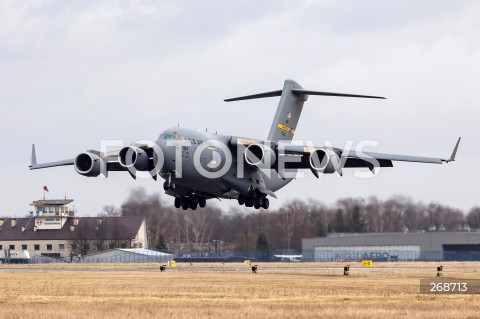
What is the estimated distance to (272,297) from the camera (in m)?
30.6

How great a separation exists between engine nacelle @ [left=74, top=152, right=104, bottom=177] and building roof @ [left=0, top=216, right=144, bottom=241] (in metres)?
18.7

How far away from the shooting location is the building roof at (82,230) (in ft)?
214

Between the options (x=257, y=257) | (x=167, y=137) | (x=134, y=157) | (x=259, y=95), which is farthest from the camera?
(x=257, y=257)

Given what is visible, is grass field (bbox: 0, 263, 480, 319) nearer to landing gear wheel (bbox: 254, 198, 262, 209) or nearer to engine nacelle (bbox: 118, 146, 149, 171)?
landing gear wheel (bbox: 254, 198, 262, 209)

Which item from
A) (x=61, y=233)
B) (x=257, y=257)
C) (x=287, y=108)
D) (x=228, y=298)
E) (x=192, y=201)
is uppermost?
(x=287, y=108)

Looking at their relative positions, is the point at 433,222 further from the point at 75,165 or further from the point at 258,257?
the point at 75,165

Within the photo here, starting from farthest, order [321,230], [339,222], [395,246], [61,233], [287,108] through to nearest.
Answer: [61,233] → [395,246] → [321,230] → [339,222] → [287,108]

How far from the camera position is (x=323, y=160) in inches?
1499

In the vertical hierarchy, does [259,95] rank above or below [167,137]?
above

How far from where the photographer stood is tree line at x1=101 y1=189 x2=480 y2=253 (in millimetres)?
62969

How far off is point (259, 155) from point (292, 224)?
33484mm

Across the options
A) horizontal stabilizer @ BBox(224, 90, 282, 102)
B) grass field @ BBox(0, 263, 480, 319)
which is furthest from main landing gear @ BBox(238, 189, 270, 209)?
horizontal stabilizer @ BBox(224, 90, 282, 102)

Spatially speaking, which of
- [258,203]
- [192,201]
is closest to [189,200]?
[192,201]

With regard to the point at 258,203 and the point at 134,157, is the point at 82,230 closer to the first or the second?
the point at 258,203
